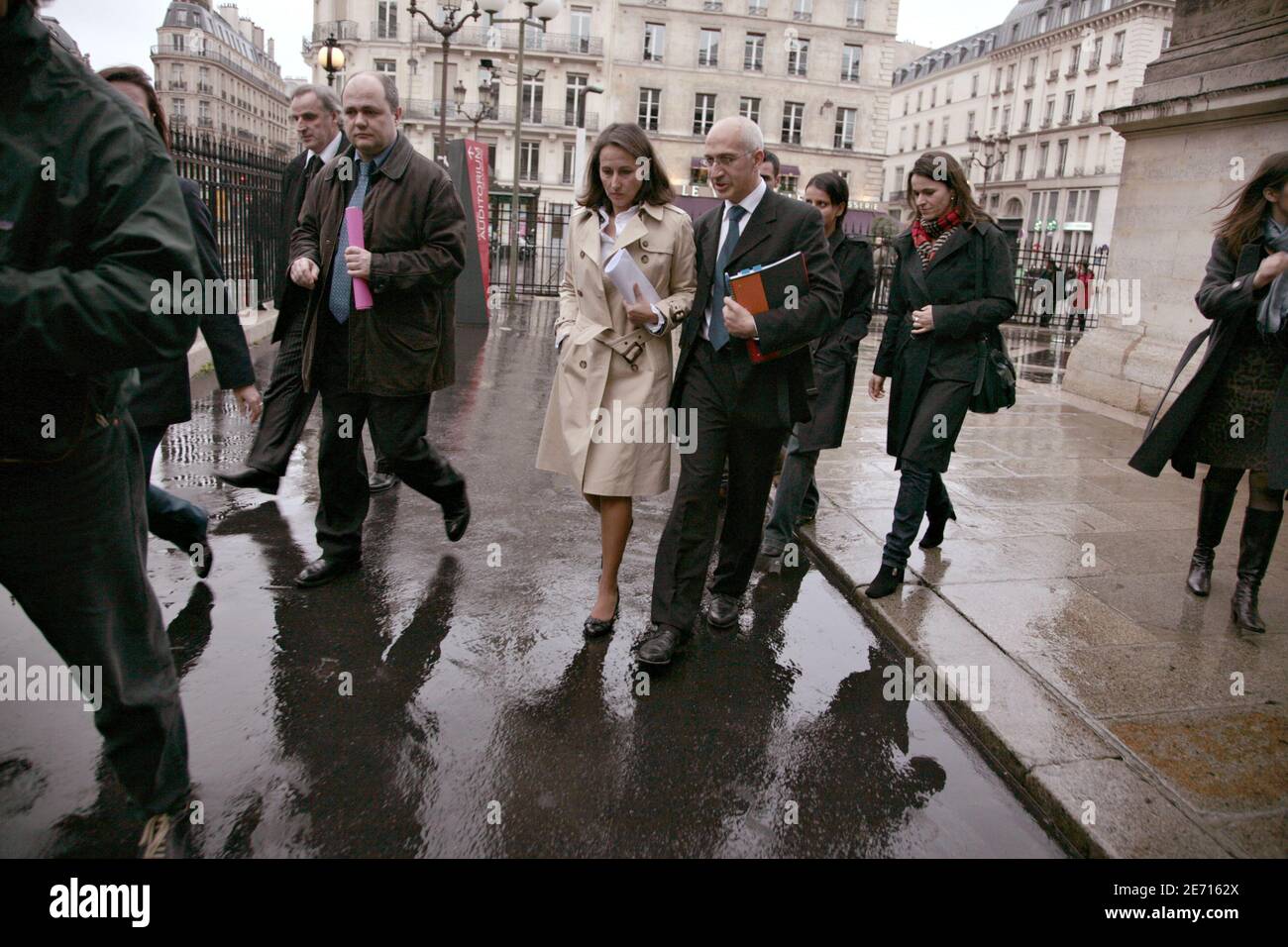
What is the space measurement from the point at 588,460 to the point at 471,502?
6.95 feet

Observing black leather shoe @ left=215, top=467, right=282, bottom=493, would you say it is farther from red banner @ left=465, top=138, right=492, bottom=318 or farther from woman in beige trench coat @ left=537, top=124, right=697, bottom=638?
red banner @ left=465, top=138, right=492, bottom=318

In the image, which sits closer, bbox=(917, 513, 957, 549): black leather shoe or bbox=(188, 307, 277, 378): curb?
bbox=(917, 513, 957, 549): black leather shoe

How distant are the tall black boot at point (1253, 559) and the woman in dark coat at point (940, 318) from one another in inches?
56.5

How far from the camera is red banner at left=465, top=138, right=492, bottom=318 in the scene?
1418cm

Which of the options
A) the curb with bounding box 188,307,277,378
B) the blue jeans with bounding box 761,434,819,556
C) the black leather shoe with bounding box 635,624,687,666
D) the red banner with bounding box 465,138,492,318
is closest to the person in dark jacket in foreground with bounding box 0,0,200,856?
the black leather shoe with bounding box 635,624,687,666

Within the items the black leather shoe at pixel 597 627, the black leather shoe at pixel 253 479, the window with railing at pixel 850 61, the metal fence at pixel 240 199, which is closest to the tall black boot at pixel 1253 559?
the black leather shoe at pixel 597 627

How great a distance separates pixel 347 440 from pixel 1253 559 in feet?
14.3

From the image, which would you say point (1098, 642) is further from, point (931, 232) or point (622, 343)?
point (622, 343)

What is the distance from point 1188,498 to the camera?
6621mm

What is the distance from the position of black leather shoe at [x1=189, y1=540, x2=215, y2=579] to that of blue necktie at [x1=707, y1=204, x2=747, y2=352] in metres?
2.57

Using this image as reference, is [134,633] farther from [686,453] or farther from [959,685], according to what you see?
[959,685]

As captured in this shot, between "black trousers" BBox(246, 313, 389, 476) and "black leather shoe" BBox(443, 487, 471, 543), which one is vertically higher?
"black trousers" BBox(246, 313, 389, 476)

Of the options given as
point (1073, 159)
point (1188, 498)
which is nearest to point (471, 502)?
point (1188, 498)

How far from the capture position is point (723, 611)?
4355 millimetres
